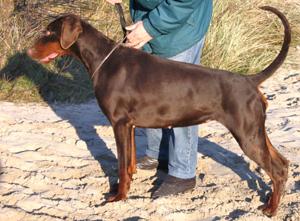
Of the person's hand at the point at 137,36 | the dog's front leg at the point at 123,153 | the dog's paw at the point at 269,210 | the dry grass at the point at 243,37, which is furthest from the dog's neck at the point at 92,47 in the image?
the dry grass at the point at 243,37

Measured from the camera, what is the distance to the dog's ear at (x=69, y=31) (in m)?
4.45

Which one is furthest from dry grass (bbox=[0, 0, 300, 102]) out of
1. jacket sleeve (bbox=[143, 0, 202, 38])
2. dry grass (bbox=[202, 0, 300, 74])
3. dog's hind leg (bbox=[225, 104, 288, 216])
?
dog's hind leg (bbox=[225, 104, 288, 216])

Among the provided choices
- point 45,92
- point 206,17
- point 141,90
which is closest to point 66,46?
point 141,90

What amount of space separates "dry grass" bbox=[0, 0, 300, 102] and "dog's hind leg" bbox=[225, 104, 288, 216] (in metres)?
3.40

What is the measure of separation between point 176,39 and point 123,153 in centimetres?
94

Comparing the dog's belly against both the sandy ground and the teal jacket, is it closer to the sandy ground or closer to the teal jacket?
the teal jacket

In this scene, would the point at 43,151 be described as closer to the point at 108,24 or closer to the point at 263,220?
the point at 263,220

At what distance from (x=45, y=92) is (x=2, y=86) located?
1.71 feet

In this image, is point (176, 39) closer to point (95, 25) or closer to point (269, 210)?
point (269, 210)

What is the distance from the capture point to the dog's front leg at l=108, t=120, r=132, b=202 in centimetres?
444

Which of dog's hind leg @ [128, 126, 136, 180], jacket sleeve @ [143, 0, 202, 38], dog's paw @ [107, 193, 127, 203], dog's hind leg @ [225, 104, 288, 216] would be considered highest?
jacket sleeve @ [143, 0, 202, 38]

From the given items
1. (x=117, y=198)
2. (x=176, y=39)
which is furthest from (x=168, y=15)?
(x=117, y=198)

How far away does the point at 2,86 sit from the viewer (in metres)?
7.33

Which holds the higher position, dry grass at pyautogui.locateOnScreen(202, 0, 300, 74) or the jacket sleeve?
the jacket sleeve
